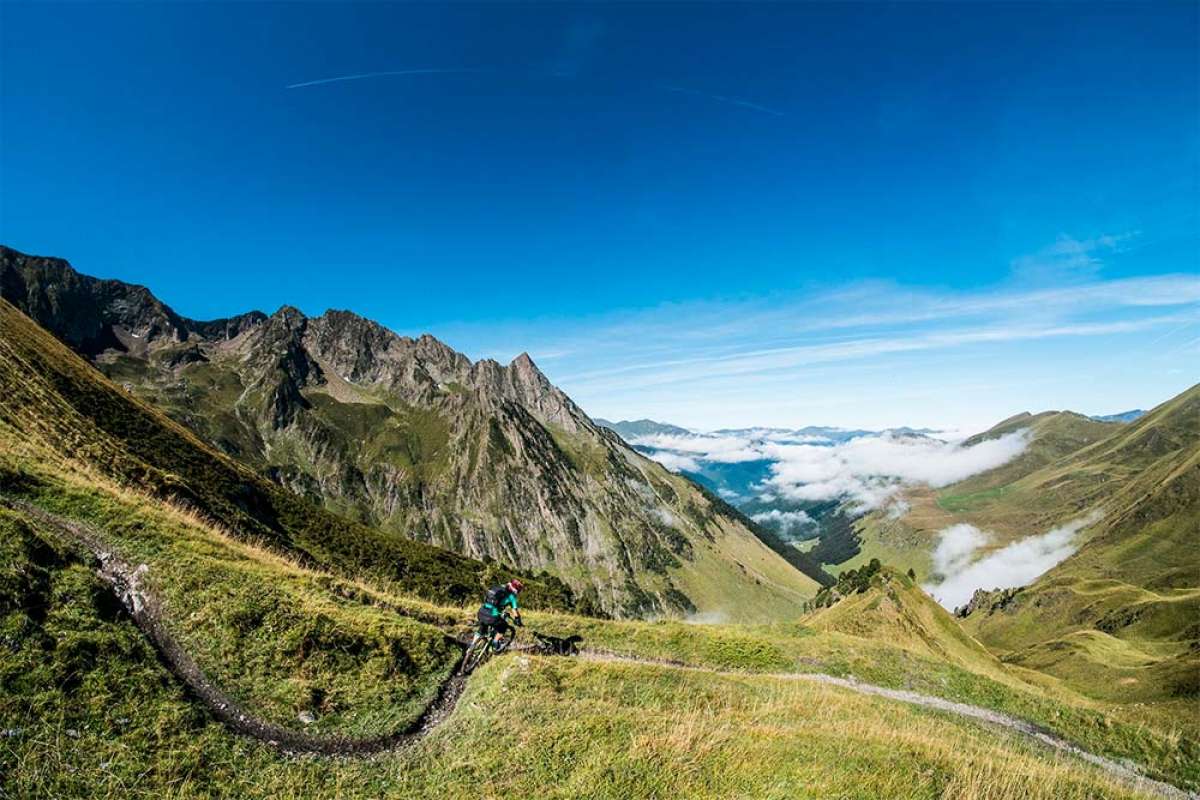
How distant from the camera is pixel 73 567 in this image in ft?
59.7

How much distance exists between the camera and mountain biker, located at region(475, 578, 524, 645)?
2295cm

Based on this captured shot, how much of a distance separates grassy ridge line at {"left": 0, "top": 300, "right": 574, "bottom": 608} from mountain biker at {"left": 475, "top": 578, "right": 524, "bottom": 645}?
27890mm

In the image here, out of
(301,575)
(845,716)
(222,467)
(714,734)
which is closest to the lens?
(714,734)

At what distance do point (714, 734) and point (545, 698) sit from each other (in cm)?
613

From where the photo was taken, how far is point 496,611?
76.3 feet

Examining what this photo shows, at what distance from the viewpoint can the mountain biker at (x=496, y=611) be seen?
22953 mm

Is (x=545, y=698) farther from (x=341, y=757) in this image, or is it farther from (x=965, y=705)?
(x=965, y=705)

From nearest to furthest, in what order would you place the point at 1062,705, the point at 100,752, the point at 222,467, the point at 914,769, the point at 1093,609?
the point at 100,752
the point at 914,769
the point at 1062,705
the point at 222,467
the point at 1093,609

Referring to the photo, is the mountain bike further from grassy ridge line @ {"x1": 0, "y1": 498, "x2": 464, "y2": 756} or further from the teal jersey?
the teal jersey

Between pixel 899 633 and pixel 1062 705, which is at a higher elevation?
pixel 1062 705

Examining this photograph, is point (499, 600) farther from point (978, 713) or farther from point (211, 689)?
point (978, 713)

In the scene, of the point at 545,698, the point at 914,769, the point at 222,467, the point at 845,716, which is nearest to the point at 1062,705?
the point at 845,716

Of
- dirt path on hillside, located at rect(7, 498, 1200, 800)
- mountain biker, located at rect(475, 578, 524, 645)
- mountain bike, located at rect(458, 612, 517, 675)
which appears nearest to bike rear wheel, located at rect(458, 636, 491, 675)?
mountain bike, located at rect(458, 612, 517, 675)

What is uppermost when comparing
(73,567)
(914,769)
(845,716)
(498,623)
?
(73,567)
